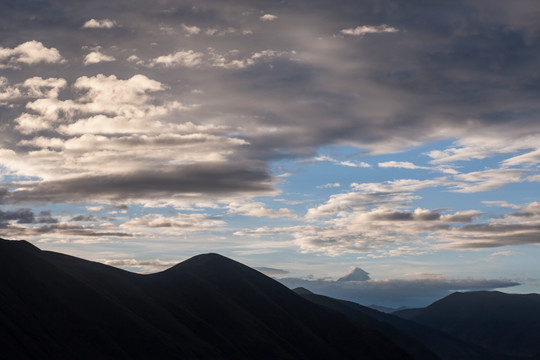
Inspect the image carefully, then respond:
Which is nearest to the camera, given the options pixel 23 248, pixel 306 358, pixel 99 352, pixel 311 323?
pixel 99 352

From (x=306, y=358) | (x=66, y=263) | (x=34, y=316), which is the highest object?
(x=66, y=263)

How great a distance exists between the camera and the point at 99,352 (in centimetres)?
12900

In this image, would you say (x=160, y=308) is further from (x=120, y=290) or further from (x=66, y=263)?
(x=66, y=263)

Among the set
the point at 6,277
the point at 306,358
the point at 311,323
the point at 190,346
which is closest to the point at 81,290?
the point at 6,277

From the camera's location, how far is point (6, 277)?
143 metres

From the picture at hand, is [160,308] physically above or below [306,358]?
above

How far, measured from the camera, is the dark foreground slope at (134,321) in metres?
128

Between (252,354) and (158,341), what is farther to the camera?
(252,354)

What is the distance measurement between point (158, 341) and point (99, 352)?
1553 cm

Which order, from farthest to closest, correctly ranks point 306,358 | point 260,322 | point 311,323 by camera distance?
point 311,323 < point 260,322 < point 306,358

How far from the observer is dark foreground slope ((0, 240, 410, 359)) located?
128 m

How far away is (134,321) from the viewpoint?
476 feet

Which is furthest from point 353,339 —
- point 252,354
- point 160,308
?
point 160,308

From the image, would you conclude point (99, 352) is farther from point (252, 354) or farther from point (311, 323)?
point (311, 323)
